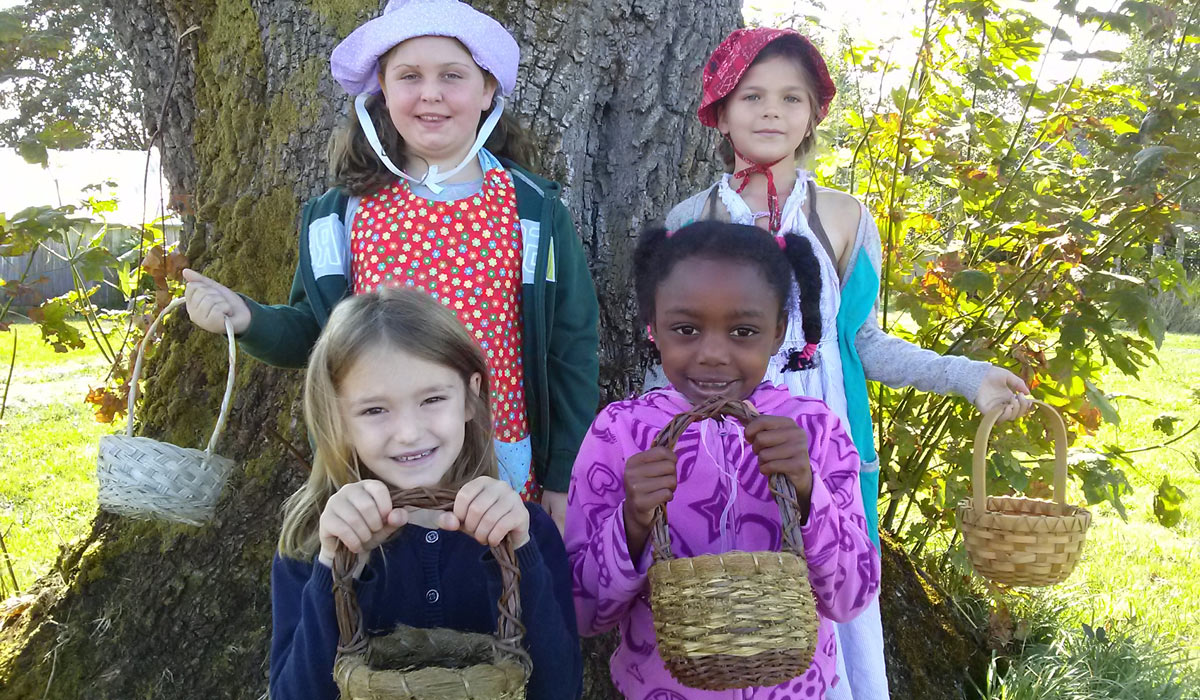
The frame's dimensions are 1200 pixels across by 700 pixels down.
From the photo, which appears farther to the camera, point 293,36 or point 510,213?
point 293,36

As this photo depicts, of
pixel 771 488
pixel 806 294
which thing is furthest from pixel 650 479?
pixel 806 294

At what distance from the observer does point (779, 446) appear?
1.62 metres

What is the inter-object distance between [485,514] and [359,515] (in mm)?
207

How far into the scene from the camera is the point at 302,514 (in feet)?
5.77

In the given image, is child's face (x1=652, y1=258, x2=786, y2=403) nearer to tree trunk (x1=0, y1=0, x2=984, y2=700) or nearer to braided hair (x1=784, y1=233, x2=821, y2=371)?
braided hair (x1=784, y1=233, x2=821, y2=371)

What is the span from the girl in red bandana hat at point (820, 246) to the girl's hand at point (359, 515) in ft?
3.77

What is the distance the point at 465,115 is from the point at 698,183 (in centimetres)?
108

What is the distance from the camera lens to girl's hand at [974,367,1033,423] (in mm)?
2262

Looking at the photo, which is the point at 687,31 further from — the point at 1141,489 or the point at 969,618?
the point at 1141,489

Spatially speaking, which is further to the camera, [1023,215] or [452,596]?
[1023,215]

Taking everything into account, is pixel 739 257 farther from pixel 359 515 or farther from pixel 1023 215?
pixel 1023 215

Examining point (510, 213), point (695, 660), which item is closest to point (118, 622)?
point (510, 213)

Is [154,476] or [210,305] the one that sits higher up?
[210,305]

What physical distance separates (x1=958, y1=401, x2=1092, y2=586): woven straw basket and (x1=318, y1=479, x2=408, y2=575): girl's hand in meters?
1.52
